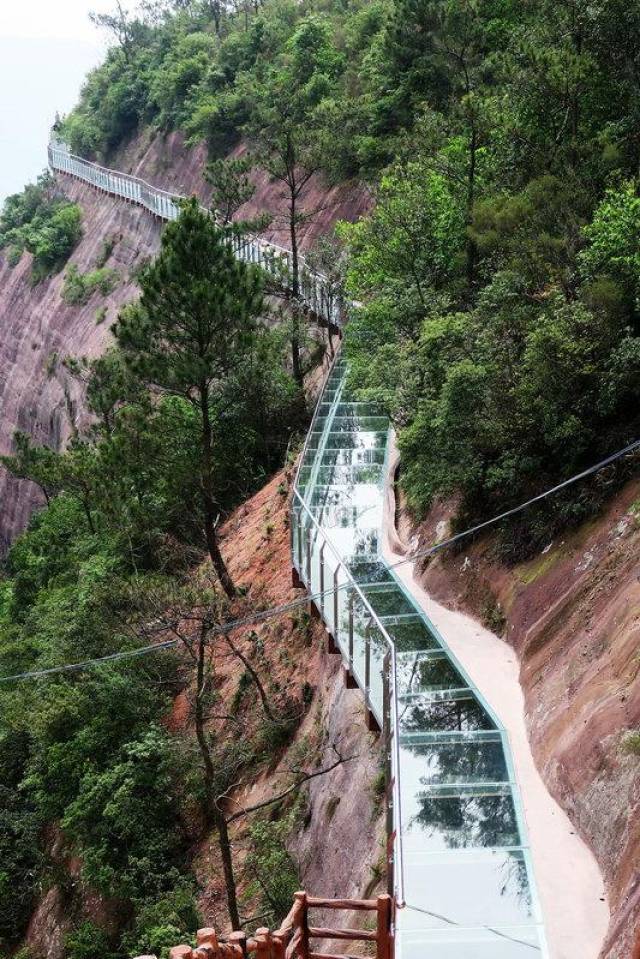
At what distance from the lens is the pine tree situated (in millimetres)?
18656

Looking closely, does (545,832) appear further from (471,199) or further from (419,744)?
(471,199)

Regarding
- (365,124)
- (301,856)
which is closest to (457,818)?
(301,856)

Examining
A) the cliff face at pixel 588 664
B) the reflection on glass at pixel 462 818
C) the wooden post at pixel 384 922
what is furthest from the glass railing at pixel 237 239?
the wooden post at pixel 384 922

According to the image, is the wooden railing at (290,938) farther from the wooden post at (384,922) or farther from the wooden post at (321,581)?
the wooden post at (321,581)

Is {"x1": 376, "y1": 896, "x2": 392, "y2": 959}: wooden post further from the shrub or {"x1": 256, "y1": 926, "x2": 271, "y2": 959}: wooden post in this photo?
the shrub

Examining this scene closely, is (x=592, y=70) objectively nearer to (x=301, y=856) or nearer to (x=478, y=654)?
(x=478, y=654)

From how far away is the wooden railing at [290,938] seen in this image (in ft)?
25.0

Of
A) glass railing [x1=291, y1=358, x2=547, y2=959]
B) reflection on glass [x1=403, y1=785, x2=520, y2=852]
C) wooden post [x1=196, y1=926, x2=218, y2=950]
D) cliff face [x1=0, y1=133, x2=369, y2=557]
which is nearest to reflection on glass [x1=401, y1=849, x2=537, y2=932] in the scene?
glass railing [x1=291, y1=358, x2=547, y2=959]

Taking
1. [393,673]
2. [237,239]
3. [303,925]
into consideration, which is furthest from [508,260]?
[237,239]

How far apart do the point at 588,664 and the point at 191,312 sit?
11.3 m

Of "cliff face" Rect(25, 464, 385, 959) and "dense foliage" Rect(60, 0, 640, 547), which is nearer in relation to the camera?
"cliff face" Rect(25, 464, 385, 959)

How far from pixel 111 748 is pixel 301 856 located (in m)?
5.30

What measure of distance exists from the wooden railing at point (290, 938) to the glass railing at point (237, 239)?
602 inches

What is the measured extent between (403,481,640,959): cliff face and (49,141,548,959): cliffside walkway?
1.90ft
